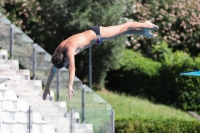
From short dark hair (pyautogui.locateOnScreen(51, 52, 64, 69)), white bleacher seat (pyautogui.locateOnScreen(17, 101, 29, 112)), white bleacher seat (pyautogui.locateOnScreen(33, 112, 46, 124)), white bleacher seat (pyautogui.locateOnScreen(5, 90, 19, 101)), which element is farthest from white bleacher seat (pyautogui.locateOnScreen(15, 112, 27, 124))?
short dark hair (pyautogui.locateOnScreen(51, 52, 64, 69))

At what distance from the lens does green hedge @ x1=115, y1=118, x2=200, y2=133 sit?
25250 mm

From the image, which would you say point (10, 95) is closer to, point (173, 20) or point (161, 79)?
point (161, 79)

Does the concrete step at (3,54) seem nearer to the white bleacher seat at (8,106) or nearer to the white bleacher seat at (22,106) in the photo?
the white bleacher seat at (22,106)

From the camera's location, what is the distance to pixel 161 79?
107 ft

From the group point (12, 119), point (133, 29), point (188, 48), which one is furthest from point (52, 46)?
point (133, 29)

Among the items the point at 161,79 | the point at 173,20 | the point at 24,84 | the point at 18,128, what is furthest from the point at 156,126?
the point at 173,20

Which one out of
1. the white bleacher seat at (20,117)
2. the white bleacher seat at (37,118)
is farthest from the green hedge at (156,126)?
the white bleacher seat at (20,117)

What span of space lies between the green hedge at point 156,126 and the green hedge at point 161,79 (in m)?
5.94

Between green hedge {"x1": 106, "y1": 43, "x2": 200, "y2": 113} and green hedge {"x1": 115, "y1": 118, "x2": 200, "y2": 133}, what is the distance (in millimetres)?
5943

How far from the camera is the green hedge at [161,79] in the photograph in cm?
3156

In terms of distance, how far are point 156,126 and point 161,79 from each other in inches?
294

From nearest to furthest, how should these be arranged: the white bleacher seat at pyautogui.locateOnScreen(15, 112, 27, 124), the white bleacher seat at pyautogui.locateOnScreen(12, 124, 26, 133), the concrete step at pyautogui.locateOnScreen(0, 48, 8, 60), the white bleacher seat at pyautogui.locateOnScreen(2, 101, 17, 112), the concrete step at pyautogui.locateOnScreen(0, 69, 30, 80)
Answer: the white bleacher seat at pyautogui.locateOnScreen(12, 124, 26, 133) → the white bleacher seat at pyautogui.locateOnScreen(15, 112, 27, 124) → the white bleacher seat at pyautogui.locateOnScreen(2, 101, 17, 112) → the concrete step at pyautogui.locateOnScreen(0, 69, 30, 80) → the concrete step at pyautogui.locateOnScreen(0, 48, 8, 60)

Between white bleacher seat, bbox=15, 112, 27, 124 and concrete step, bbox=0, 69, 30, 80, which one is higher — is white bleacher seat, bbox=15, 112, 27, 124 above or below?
below

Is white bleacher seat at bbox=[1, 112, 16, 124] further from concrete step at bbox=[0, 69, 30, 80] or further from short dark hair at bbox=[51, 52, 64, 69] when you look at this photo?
short dark hair at bbox=[51, 52, 64, 69]
